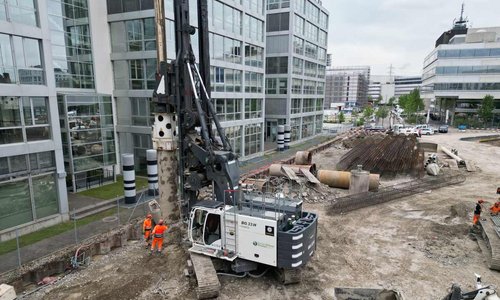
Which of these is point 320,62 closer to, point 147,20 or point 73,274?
point 147,20

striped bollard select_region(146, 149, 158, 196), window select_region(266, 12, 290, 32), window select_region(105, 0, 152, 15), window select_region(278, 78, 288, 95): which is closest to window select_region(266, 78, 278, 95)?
window select_region(278, 78, 288, 95)

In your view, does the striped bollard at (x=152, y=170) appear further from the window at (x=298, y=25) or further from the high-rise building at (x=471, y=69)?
the high-rise building at (x=471, y=69)

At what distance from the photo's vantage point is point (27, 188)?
16547 mm

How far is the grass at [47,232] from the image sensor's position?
572 inches

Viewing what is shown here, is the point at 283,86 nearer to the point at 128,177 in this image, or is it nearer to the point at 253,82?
the point at 253,82

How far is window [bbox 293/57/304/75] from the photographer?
1682 inches

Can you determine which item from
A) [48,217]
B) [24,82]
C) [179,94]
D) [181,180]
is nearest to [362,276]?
[181,180]

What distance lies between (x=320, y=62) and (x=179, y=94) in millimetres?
43501

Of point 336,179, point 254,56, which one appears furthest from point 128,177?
point 254,56

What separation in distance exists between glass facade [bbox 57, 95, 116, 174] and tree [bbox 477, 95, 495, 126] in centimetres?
7023

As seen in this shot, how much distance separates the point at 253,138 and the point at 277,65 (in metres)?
12.4

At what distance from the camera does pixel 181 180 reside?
13.9 m

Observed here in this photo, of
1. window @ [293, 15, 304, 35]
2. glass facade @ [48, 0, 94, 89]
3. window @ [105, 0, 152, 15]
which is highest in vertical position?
window @ [293, 15, 304, 35]

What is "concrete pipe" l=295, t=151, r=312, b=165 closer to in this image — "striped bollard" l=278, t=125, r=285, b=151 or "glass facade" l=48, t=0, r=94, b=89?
"striped bollard" l=278, t=125, r=285, b=151
